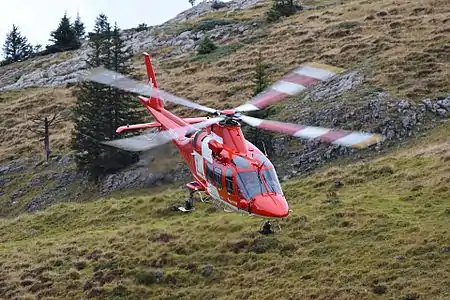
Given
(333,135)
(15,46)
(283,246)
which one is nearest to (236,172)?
(333,135)

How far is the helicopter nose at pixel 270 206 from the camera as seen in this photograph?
14.9 metres

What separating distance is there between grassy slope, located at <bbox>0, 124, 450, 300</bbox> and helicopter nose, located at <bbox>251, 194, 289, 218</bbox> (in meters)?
3.22

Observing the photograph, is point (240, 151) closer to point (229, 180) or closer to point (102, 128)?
point (229, 180)

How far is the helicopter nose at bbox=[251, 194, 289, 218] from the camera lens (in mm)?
14930

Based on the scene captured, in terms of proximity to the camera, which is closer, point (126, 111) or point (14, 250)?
point (14, 250)

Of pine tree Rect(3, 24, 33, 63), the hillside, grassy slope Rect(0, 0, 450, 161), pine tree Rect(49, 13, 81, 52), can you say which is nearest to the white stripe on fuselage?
the hillside

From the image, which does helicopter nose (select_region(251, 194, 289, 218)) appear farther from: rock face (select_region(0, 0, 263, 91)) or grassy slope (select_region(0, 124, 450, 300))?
rock face (select_region(0, 0, 263, 91))

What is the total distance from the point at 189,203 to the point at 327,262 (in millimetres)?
5489

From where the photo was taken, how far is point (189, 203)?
21.0 meters

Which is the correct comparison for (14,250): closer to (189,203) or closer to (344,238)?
(189,203)

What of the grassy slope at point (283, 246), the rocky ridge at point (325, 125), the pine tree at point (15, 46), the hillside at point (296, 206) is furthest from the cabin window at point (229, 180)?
the pine tree at point (15, 46)

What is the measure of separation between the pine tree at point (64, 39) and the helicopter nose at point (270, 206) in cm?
7248

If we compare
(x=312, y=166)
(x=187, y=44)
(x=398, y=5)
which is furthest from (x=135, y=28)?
(x=312, y=166)

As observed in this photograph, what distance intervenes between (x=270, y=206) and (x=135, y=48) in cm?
6227
